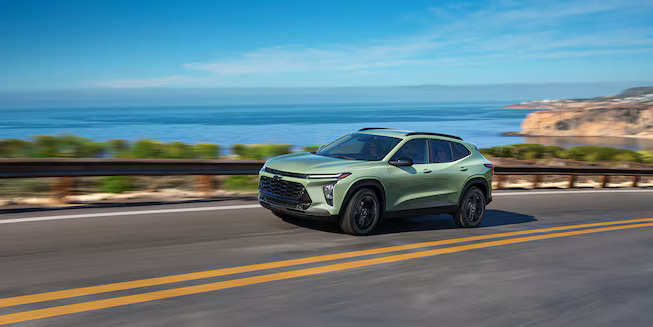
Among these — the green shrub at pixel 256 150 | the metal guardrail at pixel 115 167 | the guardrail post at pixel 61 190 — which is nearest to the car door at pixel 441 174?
the metal guardrail at pixel 115 167

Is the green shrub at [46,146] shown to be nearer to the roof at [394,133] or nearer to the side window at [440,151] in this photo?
the roof at [394,133]

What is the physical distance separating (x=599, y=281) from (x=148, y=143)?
1083 cm

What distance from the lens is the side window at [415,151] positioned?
859cm

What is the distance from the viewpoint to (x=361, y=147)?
8789mm

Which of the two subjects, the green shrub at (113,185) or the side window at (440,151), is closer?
the side window at (440,151)

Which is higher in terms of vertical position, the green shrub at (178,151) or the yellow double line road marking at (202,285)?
the green shrub at (178,151)

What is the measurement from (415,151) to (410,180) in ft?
1.87

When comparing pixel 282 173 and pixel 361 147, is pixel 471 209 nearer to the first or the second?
pixel 361 147

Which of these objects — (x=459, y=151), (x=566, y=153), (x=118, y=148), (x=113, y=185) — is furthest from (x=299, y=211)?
(x=566, y=153)

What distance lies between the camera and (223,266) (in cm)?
617

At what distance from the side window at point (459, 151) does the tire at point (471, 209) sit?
1.83ft

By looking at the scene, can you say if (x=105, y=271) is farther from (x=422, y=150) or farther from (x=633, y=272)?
(x=633, y=272)

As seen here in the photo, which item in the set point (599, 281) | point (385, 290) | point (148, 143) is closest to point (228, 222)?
point (385, 290)

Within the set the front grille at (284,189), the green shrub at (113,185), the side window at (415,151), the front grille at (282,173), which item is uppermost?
the side window at (415,151)
